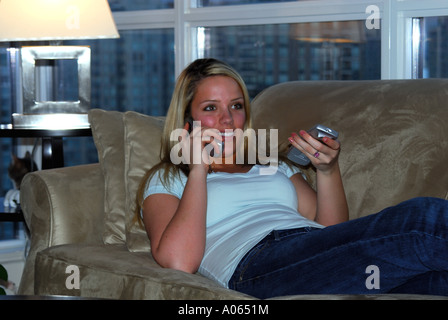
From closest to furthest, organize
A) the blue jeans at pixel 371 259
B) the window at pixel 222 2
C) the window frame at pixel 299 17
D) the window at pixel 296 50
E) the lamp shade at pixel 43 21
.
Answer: the blue jeans at pixel 371 259 → the lamp shade at pixel 43 21 → the window frame at pixel 299 17 → the window at pixel 296 50 → the window at pixel 222 2

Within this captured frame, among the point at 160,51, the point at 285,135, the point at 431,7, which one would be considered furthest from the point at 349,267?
the point at 160,51

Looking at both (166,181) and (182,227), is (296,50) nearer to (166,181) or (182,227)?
(166,181)

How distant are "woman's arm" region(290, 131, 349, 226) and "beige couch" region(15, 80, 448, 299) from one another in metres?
0.10

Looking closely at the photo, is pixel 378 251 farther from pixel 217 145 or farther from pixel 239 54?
pixel 239 54

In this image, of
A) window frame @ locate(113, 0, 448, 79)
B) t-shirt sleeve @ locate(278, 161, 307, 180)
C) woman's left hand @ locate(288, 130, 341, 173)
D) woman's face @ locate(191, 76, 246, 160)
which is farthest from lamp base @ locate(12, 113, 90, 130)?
woman's left hand @ locate(288, 130, 341, 173)

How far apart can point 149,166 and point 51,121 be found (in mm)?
712

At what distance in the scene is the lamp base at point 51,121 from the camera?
2406 mm

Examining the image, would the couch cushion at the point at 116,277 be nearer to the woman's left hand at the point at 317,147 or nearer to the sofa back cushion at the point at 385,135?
the woman's left hand at the point at 317,147

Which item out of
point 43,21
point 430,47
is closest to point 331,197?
point 430,47

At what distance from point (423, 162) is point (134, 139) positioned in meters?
0.77

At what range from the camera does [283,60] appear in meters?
2.82

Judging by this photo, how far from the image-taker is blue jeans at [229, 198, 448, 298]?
130 centimetres

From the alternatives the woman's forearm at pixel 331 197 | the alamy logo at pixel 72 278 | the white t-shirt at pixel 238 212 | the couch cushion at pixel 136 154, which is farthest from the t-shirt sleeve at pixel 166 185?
the woman's forearm at pixel 331 197
